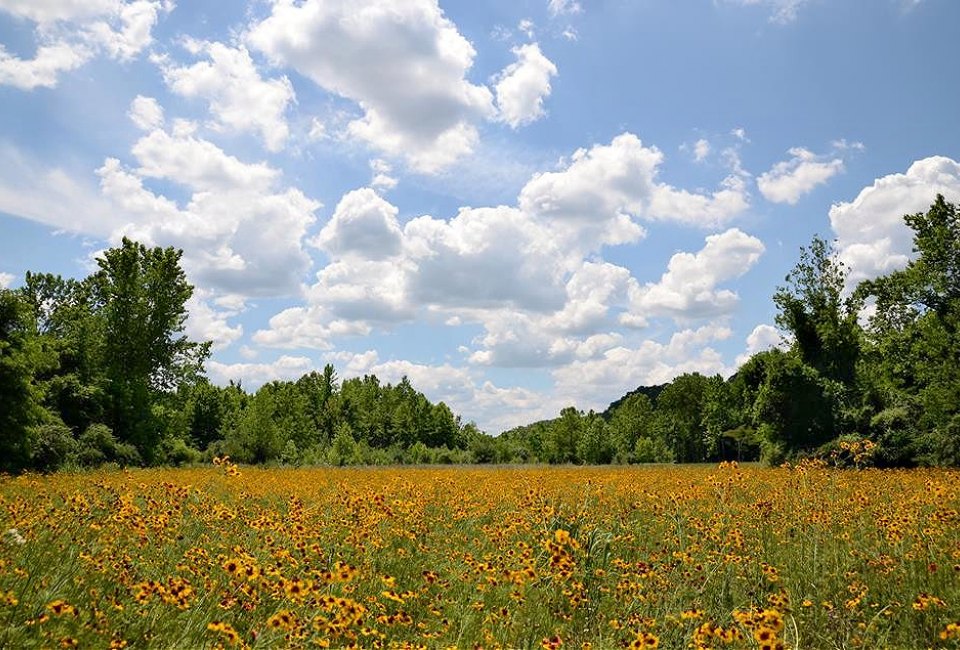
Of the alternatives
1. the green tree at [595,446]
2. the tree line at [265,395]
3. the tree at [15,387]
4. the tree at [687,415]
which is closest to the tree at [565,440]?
the green tree at [595,446]

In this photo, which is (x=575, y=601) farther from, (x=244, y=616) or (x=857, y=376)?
(x=857, y=376)

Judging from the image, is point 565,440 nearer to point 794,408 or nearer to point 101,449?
point 794,408

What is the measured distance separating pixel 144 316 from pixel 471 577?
125 feet

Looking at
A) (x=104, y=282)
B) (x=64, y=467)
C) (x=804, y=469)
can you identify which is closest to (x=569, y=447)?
(x=104, y=282)

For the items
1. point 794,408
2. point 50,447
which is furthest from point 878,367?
point 50,447

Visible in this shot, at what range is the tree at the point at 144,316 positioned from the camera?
3769 centimetres

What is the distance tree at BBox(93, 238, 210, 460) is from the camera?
37.7 metres

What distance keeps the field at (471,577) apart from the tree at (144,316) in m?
32.6

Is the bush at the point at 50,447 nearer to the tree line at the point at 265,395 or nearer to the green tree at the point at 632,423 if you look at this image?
the tree line at the point at 265,395

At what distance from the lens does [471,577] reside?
21.7ft

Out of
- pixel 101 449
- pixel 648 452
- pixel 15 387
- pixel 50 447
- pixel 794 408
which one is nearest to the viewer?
pixel 15 387

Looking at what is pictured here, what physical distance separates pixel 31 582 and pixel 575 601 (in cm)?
401

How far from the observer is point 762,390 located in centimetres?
3347

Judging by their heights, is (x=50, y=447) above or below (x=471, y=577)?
above
